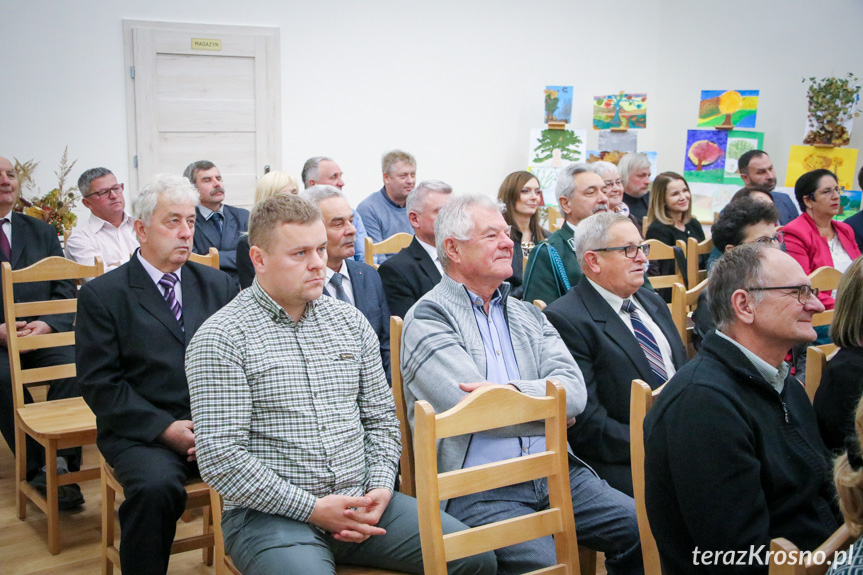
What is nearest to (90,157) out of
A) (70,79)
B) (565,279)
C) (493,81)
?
(70,79)

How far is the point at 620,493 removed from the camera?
212cm

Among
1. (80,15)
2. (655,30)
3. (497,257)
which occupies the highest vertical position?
(655,30)

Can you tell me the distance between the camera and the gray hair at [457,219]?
2287mm

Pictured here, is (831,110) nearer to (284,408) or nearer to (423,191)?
(423,191)

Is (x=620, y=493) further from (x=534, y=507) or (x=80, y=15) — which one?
(x=80, y=15)

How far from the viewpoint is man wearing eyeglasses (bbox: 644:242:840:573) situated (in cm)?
156

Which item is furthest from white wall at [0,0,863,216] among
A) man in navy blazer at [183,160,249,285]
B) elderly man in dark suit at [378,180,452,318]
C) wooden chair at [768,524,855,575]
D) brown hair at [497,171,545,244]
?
wooden chair at [768,524,855,575]

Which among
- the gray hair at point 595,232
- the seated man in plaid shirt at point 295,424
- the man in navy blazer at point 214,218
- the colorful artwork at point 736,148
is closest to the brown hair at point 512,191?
the gray hair at point 595,232

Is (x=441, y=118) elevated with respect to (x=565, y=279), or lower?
elevated

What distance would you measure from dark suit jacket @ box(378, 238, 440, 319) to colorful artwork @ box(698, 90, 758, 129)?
463 centimetres

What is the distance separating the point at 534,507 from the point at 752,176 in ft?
14.0

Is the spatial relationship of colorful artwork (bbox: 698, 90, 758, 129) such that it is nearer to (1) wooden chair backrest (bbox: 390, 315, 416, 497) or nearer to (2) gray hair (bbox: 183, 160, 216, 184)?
(2) gray hair (bbox: 183, 160, 216, 184)

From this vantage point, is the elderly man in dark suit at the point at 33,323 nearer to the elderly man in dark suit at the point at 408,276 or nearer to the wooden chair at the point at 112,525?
the wooden chair at the point at 112,525

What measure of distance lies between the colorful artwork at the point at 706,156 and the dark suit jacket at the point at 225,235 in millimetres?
4229
